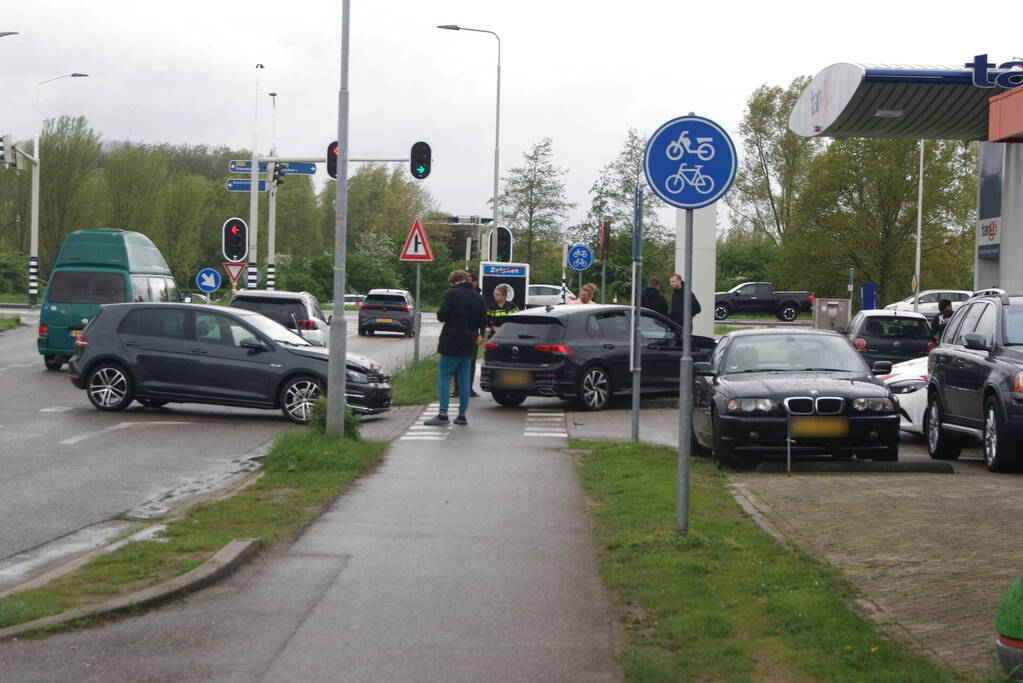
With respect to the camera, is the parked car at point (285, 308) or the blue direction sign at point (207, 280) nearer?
the parked car at point (285, 308)

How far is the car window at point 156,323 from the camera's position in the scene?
732 inches

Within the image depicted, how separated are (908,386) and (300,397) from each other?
795cm

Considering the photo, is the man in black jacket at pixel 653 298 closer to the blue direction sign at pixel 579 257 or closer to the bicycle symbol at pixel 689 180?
the blue direction sign at pixel 579 257

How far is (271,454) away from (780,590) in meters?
7.38

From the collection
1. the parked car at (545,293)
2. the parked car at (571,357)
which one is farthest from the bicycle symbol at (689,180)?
the parked car at (545,293)

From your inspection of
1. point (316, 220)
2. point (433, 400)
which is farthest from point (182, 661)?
point (316, 220)

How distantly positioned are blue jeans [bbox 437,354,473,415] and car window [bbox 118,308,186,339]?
388cm

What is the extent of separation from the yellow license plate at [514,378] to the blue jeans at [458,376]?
7.05 ft

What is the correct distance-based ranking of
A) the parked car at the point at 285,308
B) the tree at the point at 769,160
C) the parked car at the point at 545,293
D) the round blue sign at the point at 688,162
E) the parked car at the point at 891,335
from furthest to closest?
1. the tree at the point at 769,160
2. the parked car at the point at 545,293
3. the parked car at the point at 285,308
4. the parked car at the point at 891,335
5. the round blue sign at the point at 688,162

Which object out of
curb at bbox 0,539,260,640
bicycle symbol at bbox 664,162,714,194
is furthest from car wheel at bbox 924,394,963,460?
curb at bbox 0,539,260,640

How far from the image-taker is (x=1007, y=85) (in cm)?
2619

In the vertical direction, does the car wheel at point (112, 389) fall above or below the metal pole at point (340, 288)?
below

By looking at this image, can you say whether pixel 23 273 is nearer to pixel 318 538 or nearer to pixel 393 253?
pixel 393 253

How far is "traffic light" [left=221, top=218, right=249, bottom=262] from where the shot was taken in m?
35.1
